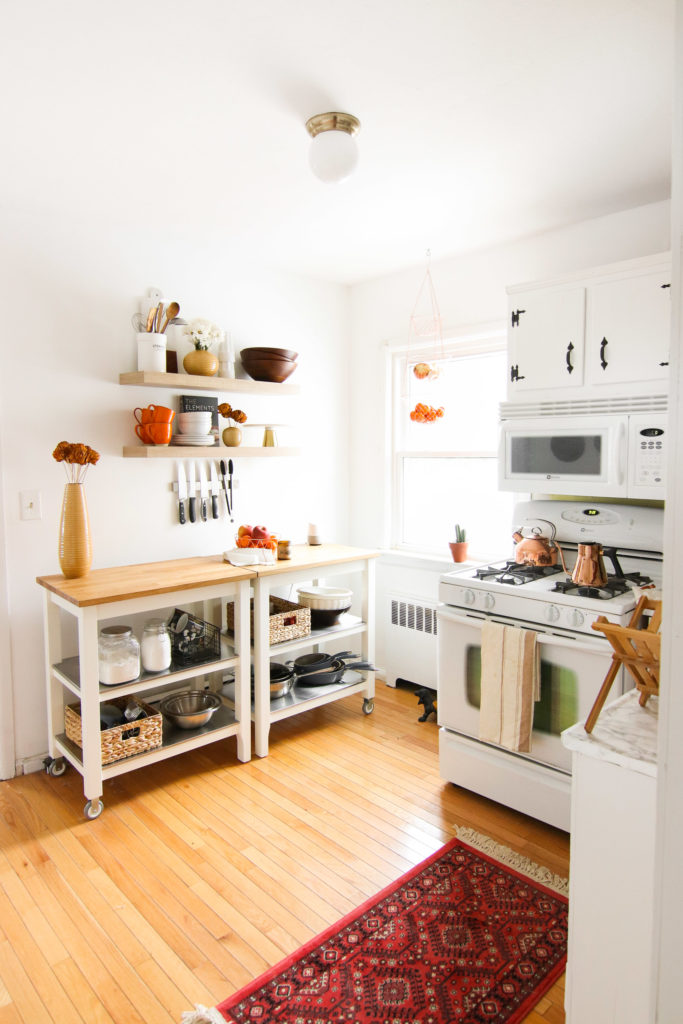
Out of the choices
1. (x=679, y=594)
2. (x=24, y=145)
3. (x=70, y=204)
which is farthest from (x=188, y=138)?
(x=679, y=594)

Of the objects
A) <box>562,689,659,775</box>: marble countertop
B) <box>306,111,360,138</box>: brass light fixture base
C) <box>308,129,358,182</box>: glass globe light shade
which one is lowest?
→ <box>562,689,659,775</box>: marble countertop

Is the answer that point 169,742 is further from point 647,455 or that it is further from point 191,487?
point 647,455

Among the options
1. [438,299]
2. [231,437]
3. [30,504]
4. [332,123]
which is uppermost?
[332,123]

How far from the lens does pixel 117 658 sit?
2.55 m

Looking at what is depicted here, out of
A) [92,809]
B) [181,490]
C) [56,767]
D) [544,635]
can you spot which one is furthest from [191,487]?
[544,635]

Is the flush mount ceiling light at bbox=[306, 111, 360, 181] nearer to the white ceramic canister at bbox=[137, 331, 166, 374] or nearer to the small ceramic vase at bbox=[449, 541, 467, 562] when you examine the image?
the white ceramic canister at bbox=[137, 331, 166, 374]

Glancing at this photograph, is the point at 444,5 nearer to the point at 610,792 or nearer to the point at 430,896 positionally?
the point at 610,792

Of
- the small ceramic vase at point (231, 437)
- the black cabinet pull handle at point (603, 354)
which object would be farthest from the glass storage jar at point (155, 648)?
the black cabinet pull handle at point (603, 354)

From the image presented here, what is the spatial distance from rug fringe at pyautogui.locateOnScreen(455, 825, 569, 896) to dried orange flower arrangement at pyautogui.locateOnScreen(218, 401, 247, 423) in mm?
2109

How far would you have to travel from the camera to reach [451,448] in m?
3.66

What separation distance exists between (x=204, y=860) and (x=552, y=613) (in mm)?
1508

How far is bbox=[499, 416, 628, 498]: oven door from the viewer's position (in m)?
2.47

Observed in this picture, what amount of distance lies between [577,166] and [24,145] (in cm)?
196

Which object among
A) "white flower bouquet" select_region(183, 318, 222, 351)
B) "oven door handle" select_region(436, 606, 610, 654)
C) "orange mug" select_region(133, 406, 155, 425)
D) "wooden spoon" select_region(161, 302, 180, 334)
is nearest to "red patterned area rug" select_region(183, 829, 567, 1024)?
"oven door handle" select_region(436, 606, 610, 654)
